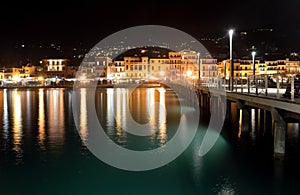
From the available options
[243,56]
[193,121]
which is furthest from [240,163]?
[243,56]

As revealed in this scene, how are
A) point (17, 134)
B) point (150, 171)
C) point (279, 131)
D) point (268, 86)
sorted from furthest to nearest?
point (17, 134), point (268, 86), point (150, 171), point (279, 131)

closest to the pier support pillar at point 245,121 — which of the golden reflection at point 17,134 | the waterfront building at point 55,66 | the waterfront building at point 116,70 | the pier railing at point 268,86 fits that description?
the pier railing at point 268,86

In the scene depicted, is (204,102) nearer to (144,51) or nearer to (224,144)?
(224,144)

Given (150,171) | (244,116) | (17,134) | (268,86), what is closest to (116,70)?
(17,134)

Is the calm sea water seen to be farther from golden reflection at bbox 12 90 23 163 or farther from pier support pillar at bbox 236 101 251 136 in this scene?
pier support pillar at bbox 236 101 251 136

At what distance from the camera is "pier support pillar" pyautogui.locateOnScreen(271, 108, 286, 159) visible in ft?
54.8

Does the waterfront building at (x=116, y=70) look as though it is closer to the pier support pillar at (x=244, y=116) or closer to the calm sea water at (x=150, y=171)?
the calm sea water at (x=150, y=171)

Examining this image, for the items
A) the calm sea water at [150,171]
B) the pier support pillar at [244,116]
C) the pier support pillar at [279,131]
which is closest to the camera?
the calm sea water at [150,171]

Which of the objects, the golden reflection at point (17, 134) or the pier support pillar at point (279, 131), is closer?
the pier support pillar at point (279, 131)

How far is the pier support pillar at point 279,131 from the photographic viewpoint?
54.8 ft

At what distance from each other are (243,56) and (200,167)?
136037 mm

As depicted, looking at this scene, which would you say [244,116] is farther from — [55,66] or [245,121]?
[55,66]

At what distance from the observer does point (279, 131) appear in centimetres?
1705

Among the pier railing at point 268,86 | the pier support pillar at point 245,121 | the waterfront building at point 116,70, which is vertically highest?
the waterfront building at point 116,70
